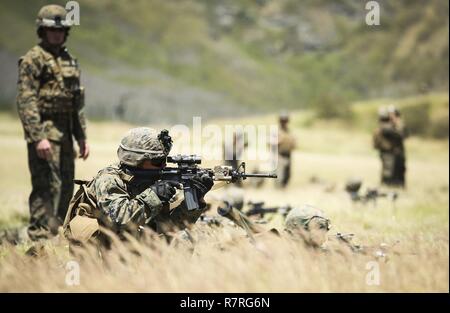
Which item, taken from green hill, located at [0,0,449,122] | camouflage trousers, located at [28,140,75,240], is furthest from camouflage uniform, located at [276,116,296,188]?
green hill, located at [0,0,449,122]

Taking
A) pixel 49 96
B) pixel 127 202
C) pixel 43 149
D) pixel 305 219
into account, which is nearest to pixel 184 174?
pixel 127 202

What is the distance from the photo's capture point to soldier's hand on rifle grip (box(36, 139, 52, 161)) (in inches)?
413

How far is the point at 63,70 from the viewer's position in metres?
10.9

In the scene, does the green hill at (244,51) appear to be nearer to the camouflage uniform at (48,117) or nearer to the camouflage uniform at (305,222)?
the camouflage uniform at (48,117)

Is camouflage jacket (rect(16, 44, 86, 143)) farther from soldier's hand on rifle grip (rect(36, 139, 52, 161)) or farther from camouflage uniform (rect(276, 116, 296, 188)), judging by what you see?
camouflage uniform (rect(276, 116, 296, 188))

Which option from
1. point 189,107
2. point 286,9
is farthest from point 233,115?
point 286,9

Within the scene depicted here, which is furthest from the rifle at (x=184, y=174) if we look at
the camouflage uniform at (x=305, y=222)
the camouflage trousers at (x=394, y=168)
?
the camouflage trousers at (x=394, y=168)

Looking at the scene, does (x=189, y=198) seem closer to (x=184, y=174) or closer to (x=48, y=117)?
(x=184, y=174)

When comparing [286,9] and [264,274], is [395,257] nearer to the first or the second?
[264,274]

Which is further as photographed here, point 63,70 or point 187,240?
point 63,70

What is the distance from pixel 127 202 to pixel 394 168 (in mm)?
13728

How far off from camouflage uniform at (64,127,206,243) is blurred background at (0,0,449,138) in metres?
53.6
